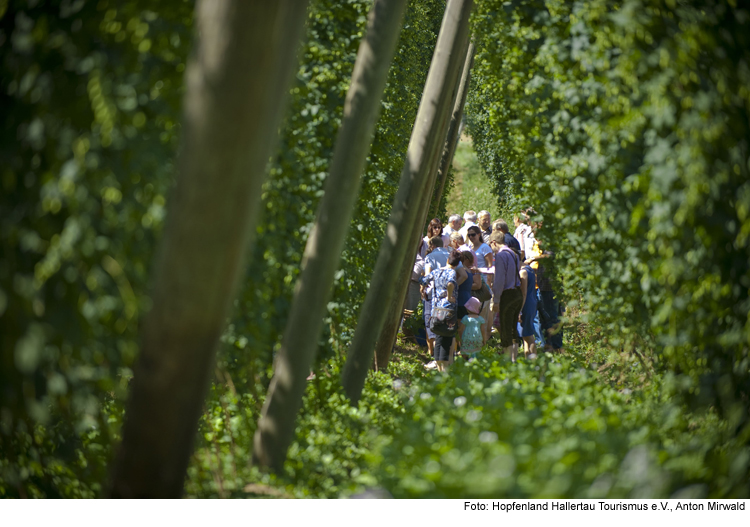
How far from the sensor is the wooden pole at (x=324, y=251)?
147 inches

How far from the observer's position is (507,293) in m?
8.34

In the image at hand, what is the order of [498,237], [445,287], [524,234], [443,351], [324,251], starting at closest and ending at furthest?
1. [324,251]
2. [445,287]
3. [443,351]
4. [498,237]
5. [524,234]

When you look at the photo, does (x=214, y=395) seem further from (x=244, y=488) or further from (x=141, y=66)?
(x=141, y=66)

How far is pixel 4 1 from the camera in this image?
2.55 meters

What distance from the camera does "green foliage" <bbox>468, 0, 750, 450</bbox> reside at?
10.2 feet

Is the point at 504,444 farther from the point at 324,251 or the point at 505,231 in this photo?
the point at 505,231

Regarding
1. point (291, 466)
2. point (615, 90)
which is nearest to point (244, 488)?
point (291, 466)

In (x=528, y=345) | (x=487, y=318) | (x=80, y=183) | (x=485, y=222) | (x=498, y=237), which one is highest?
(x=485, y=222)

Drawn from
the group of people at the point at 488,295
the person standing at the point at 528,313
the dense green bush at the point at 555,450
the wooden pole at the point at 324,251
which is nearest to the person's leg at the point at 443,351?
the group of people at the point at 488,295

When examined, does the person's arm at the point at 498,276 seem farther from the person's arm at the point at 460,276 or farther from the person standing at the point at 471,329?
the person's arm at the point at 460,276

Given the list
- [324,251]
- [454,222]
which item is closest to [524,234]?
[454,222]

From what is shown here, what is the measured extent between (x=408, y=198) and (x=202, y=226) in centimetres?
321

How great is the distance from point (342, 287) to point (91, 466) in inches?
102

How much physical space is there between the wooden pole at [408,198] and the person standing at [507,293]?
9.91 ft
